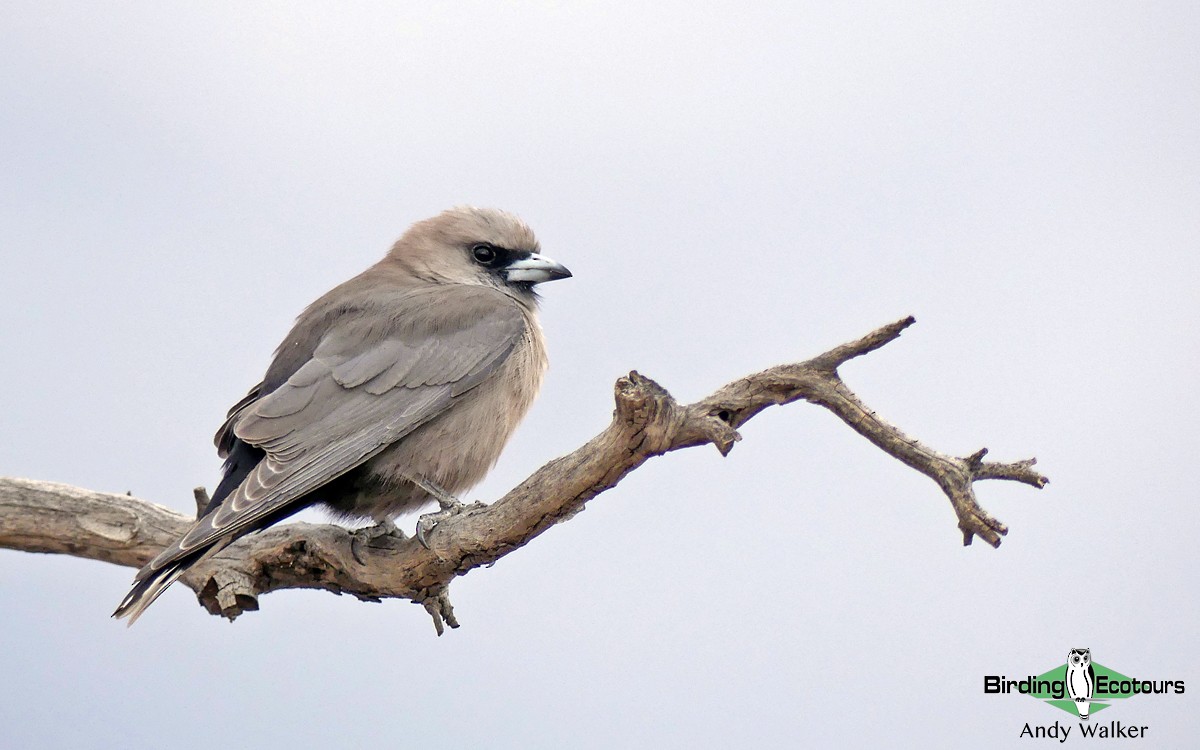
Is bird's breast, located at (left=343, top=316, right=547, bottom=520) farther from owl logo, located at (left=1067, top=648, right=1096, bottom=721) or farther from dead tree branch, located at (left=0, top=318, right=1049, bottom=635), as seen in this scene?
owl logo, located at (left=1067, top=648, right=1096, bottom=721)

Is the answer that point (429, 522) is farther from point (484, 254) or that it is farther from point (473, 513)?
point (484, 254)

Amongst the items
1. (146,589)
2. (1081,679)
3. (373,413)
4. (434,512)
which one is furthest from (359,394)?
(1081,679)

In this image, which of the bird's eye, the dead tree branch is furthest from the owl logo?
the bird's eye

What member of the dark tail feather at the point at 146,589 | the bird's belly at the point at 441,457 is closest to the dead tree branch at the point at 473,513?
the bird's belly at the point at 441,457

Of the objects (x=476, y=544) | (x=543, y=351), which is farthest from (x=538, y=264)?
(x=476, y=544)

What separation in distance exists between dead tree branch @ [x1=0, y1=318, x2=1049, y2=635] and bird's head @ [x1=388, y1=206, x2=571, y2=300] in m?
1.70

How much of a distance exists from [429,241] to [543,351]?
107 centimetres

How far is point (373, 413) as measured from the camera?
5.39 m

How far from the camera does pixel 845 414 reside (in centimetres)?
439

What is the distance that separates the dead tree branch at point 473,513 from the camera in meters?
4.25

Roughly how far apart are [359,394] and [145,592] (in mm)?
1294

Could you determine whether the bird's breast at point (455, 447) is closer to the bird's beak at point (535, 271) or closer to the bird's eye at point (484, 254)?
the bird's beak at point (535, 271)

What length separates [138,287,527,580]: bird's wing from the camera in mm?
5047

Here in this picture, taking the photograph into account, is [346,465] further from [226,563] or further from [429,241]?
[429,241]
